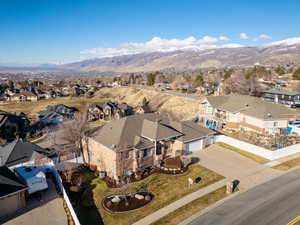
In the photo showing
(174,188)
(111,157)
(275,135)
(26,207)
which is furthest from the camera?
(275,135)

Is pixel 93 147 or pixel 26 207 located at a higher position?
pixel 93 147

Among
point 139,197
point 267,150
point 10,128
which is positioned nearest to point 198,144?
point 267,150

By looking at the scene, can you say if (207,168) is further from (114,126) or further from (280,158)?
(114,126)

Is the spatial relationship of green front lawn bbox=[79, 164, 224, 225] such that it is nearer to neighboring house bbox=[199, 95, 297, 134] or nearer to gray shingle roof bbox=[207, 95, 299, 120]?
neighboring house bbox=[199, 95, 297, 134]

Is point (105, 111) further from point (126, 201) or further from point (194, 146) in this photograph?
point (126, 201)

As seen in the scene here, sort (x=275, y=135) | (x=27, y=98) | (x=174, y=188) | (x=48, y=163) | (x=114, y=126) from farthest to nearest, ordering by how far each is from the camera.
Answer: (x=27, y=98) → (x=275, y=135) → (x=114, y=126) → (x=48, y=163) → (x=174, y=188)

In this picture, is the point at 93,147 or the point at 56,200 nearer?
the point at 56,200

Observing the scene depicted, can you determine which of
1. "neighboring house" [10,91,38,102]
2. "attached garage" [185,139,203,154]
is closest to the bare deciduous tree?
"attached garage" [185,139,203,154]

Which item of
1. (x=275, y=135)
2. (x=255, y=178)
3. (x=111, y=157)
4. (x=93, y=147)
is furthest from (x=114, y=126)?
(x=275, y=135)
